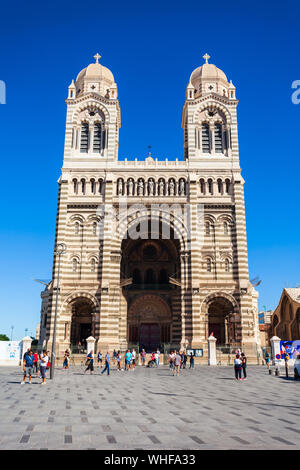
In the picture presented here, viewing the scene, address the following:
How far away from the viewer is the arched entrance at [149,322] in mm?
42844

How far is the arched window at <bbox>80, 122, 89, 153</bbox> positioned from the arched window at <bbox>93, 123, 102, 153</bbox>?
893 millimetres

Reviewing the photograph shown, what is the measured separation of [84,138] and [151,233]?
42.9 ft

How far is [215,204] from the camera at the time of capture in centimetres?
3972

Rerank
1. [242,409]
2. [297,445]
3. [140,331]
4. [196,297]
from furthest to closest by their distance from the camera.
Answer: [140,331], [196,297], [242,409], [297,445]

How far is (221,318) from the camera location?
39562 millimetres

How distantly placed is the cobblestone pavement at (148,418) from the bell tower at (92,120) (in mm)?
29451

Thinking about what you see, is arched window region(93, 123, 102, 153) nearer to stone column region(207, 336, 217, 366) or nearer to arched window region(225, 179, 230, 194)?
arched window region(225, 179, 230, 194)

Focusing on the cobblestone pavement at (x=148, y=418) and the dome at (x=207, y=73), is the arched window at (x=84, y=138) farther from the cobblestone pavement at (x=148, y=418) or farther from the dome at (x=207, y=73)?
the cobblestone pavement at (x=148, y=418)

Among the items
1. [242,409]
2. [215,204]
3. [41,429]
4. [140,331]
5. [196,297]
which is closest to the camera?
[41,429]

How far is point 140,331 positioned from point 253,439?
3603 cm

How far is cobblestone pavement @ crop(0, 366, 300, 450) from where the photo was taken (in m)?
7.54

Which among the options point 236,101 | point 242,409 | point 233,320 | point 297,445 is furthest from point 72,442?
point 236,101

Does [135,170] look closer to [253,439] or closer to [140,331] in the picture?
[140,331]

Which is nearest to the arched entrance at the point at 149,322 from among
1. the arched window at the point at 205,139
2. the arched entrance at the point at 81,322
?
the arched entrance at the point at 81,322
